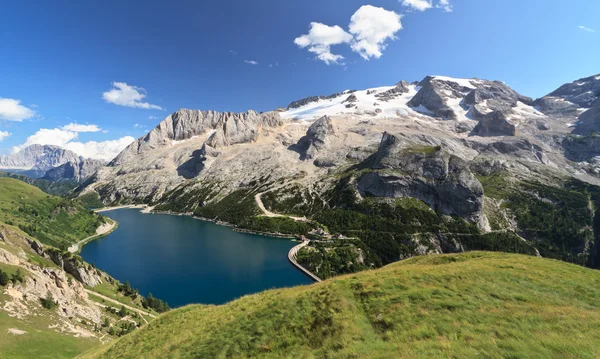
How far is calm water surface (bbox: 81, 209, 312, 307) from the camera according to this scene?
298ft

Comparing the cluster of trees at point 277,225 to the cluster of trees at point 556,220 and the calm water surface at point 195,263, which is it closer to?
the calm water surface at point 195,263

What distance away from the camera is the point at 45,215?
495 ft

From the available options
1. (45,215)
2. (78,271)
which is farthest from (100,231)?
(78,271)

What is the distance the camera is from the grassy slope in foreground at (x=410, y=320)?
11820 millimetres

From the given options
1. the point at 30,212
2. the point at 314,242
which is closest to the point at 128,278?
the point at 314,242

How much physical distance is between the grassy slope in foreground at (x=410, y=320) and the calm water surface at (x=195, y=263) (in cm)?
6052

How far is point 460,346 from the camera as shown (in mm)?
11391

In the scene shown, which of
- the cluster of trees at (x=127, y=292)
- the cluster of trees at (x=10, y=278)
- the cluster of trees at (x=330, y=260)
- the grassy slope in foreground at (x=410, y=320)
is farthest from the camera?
the cluster of trees at (x=330, y=260)

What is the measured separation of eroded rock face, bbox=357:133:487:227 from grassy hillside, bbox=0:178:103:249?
187062mm

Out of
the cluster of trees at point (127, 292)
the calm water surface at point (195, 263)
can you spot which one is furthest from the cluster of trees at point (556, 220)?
the cluster of trees at point (127, 292)

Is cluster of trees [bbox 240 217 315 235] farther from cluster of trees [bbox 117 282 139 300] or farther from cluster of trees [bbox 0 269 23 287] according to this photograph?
cluster of trees [bbox 0 269 23 287]

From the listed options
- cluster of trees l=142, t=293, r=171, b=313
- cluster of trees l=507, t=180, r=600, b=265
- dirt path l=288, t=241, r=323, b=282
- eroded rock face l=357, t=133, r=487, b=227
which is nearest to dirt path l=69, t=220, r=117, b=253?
cluster of trees l=142, t=293, r=171, b=313

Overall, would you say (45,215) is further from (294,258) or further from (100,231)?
(294,258)

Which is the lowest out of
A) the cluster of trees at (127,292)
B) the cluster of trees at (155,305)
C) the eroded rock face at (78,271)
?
the cluster of trees at (155,305)
